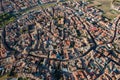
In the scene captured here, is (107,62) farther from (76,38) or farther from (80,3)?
(80,3)

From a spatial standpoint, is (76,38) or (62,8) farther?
(62,8)

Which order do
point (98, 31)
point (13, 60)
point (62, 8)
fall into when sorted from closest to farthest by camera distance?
point (13, 60)
point (98, 31)
point (62, 8)

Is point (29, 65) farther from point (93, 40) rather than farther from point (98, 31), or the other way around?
point (98, 31)

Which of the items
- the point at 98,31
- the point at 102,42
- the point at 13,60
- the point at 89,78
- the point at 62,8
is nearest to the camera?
the point at 89,78

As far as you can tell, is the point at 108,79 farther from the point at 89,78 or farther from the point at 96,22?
the point at 96,22

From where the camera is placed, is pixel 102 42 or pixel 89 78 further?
pixel 102 42

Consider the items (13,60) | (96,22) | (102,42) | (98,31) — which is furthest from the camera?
(96,22)

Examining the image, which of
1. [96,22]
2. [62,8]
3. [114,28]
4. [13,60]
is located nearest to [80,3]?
[62,8]

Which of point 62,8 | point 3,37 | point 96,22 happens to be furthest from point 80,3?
point 3,37

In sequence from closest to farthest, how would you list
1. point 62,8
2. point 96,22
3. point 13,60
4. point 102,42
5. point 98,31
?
point 13,60, point 102,42, point 98,31, point 96,22, point 62,8
